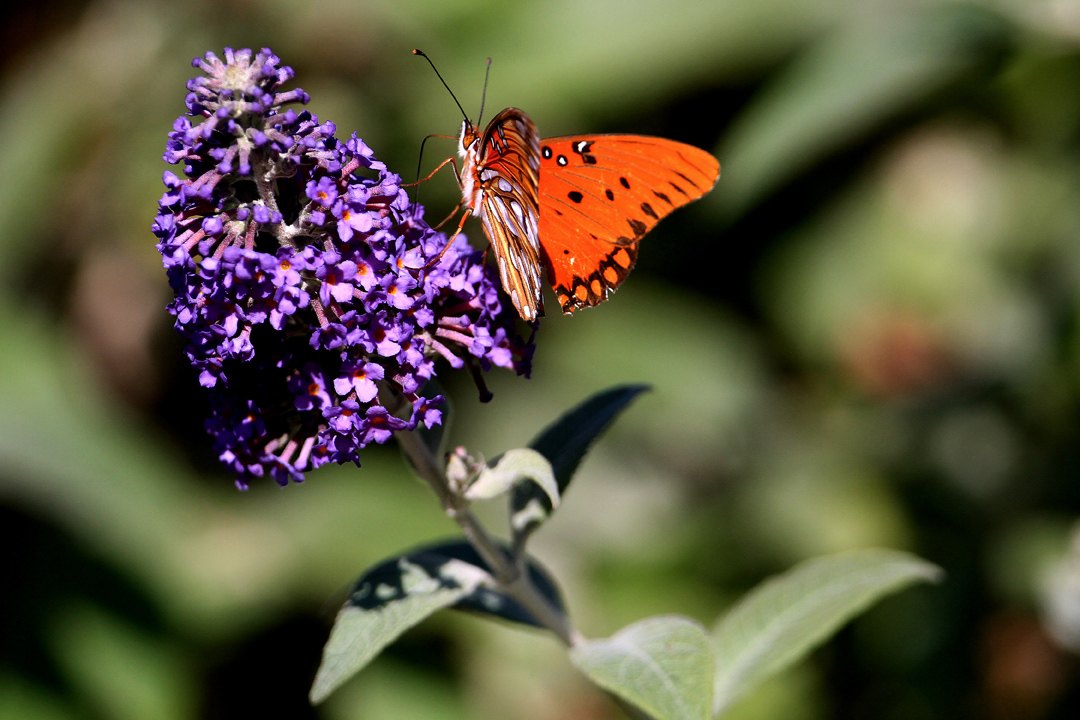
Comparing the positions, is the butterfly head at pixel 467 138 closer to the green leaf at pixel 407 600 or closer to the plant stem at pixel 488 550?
the plant stem at pixel 488 550

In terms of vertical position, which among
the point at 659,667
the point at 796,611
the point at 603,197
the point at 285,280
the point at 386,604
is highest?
the point at 285,280

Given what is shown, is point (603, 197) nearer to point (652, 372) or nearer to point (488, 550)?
point (488, 550)

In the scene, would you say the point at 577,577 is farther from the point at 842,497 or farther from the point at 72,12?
the point at 72,12

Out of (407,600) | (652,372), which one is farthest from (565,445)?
(652,372)

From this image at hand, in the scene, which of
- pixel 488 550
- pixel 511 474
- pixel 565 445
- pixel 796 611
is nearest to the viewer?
pixel 511 474

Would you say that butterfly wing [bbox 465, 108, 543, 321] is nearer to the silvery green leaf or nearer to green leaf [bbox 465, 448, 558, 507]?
green leaf [bbox 465, 448, 558, 507]

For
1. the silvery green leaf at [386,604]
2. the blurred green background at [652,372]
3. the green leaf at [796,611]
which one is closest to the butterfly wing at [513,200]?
the silvery green leaf at [386,604]
